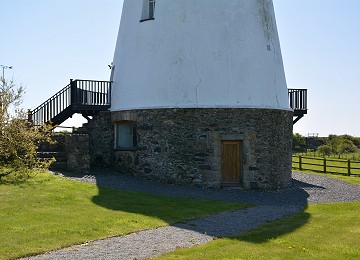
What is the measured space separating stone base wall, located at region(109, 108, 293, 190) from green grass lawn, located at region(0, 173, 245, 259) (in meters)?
3.04

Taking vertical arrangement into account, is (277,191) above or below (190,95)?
below

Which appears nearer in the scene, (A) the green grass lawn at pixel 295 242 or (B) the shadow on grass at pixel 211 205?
(A) the green grass lawn at pixel 295 242

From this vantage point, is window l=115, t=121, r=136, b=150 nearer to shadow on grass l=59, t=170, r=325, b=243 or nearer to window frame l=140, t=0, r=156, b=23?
shadow on grass l=59, t=170, r=325, b=243

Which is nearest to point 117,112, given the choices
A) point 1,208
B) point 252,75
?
point 252,75

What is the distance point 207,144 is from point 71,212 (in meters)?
7.15

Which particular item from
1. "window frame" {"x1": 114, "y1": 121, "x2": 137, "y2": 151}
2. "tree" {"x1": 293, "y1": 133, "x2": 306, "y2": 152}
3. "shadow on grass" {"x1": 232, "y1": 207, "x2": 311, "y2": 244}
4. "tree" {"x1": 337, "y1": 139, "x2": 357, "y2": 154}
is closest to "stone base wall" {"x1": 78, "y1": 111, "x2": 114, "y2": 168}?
"window frame" {"x1": 114, "y1": 121, "x2": 137, "y2": 151}

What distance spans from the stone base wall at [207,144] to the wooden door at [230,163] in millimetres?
226

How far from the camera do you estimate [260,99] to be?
17469 millimetres

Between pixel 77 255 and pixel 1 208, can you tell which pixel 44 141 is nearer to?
pixel 1 208

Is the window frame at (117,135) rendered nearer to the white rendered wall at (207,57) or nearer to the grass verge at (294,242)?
the white rendered wall at (207,57)

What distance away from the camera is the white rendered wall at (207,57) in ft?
56.3

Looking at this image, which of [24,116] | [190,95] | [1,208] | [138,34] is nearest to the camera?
[1,208]

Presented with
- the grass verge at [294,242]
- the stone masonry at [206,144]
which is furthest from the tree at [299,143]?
the grass verge at [294,242]

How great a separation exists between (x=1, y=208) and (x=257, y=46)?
11.5 m
